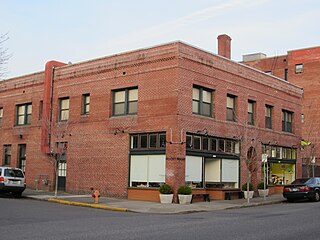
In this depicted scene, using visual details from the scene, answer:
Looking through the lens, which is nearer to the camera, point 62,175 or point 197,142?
point 197,142

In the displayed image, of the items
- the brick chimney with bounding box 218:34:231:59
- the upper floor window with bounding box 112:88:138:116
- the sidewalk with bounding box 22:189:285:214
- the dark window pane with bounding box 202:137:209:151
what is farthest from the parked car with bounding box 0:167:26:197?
the brick chimney with bounding box 218:34:231:59

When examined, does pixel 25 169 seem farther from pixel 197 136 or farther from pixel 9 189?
pixel 197 136

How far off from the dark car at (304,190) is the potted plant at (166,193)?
23.7ft

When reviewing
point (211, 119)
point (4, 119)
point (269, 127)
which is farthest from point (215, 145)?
point (4, 119)

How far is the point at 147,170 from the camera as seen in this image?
82.4 ft

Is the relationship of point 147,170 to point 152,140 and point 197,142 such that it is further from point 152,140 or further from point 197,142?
point 197,142

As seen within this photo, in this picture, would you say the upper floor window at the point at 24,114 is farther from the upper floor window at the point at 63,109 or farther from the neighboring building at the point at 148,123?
the upper floor window at the point at 63,109

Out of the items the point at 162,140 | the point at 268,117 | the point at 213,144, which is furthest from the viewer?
the point at 268,117

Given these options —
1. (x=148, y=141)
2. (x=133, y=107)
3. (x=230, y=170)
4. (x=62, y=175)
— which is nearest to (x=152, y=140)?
(x=148, y=141)

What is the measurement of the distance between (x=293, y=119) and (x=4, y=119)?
22.3 m

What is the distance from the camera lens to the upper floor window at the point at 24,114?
110 ft

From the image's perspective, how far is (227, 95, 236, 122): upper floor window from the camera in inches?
1126

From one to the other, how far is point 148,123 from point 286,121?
562 inches

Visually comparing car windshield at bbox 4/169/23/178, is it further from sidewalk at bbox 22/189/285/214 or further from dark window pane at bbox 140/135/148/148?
dark window pane at bbox 140/135/148/148
